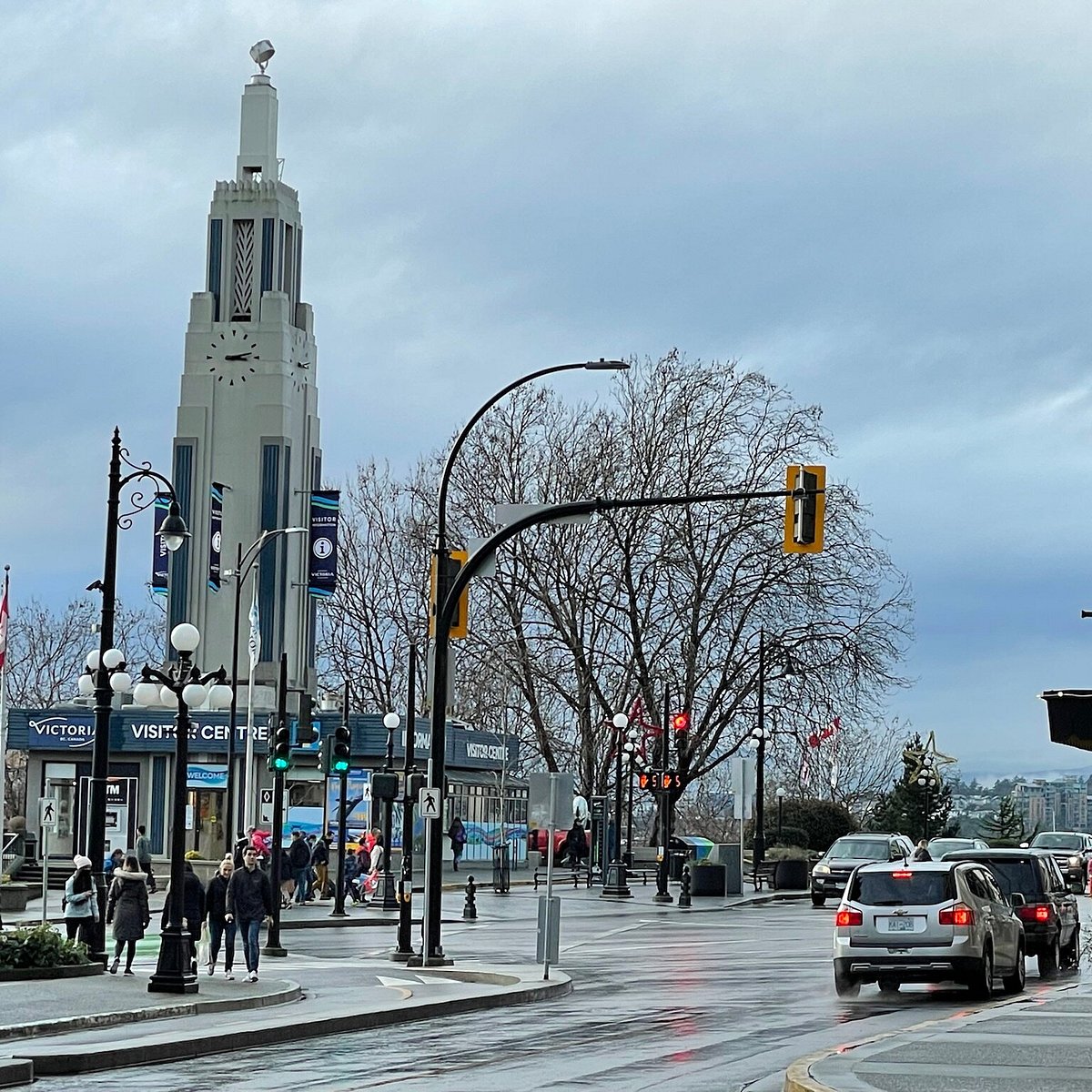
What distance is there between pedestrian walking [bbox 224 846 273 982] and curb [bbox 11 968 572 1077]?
342 centimetres

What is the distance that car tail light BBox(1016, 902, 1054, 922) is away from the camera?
2828 centimetres

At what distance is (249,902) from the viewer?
24297mm

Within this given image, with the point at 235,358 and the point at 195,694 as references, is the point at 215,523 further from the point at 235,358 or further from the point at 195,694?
the point at 195,694

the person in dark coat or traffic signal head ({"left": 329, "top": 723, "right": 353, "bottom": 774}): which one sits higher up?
traffic signal head ({"left": 329, "top": 723, "right": 353, "bottom": 774})

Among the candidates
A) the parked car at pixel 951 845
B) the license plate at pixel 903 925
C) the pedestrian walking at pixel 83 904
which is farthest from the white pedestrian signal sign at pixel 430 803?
the parked car at pixel 951 845

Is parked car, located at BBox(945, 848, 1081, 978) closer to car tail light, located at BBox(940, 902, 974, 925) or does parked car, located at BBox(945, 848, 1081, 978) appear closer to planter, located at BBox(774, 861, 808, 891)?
car tail light, located at BBox(940, 902, 974, 925)

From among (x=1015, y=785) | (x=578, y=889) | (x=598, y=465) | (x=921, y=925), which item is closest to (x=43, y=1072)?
(x=921, y=925)

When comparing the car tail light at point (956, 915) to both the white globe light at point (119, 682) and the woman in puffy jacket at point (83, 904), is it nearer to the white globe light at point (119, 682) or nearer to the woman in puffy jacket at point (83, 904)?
the woman in puffy jacket at point (83, 904)

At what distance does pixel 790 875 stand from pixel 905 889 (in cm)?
3533

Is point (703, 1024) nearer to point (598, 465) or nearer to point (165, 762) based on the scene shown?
point (598, 465)

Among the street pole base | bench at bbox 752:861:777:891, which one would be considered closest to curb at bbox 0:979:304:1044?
the street pole base

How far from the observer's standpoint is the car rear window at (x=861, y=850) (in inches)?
1815

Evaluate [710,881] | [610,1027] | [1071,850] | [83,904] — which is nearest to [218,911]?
[83,904]

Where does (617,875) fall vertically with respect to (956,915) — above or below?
above
